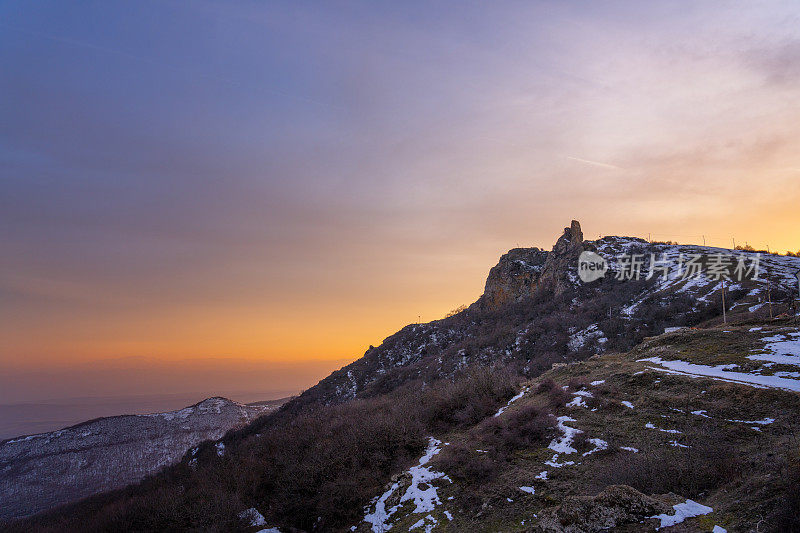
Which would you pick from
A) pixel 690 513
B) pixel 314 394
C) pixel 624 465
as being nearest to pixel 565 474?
pixel 624 465

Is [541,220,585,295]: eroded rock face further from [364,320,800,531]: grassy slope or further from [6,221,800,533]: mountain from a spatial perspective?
[364,320,800,531]: grassy slope

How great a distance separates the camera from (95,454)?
6788 cm

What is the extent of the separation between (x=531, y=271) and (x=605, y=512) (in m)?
71.3

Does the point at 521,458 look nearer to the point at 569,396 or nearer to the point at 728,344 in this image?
the point at 569,396

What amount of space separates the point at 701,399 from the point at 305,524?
44.3 feet

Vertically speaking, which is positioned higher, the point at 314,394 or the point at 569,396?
the point at 569,396

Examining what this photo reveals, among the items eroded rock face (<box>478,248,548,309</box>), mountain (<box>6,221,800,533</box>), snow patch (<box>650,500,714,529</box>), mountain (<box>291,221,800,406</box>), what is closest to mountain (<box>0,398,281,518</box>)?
mountain (<box>291,221,800,406</box>)

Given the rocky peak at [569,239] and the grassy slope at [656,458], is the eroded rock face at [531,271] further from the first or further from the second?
the grassy slope at [656,458]

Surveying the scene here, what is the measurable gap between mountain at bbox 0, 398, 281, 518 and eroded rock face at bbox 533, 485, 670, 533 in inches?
2629

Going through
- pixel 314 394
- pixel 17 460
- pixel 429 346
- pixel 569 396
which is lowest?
pixel 17 460

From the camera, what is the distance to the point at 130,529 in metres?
16.5

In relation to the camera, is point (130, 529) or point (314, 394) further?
point (314, 394)

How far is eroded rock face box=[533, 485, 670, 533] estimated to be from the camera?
559cm

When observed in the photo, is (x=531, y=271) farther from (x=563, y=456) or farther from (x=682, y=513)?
(x=682, y=513)
